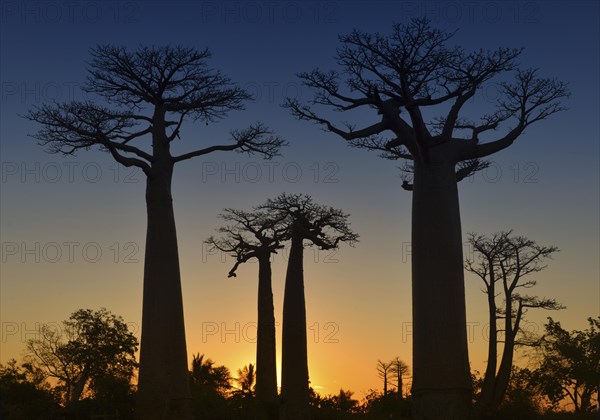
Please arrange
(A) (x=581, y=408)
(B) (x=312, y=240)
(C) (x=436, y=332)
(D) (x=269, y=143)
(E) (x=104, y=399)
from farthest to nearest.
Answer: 1. (A) (x=581, y=408)
2. (B) (x=312, y=240)
3. (E) (x=104, y=399)
4. (D) (x=269, y=143)
5. (C) (x=436, y=332)

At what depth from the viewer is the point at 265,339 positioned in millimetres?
27625

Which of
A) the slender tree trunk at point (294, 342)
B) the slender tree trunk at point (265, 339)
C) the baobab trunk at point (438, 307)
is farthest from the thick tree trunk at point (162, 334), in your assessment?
the slender tree trunk at point (265, 339)

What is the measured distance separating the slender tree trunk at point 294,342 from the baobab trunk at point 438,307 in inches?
406

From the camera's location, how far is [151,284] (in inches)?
645

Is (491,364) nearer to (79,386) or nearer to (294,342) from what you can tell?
(294,342)

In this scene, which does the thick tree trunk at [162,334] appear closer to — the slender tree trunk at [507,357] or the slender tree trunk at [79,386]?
the slender tree trunk at [507,357]

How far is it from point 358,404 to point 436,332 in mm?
17802

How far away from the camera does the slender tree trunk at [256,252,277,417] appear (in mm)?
26859

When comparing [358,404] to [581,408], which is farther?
[358,404]

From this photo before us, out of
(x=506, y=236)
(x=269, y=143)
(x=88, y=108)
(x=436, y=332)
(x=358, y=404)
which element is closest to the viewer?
(x=436, y=332)

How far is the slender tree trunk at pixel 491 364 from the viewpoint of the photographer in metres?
20.4

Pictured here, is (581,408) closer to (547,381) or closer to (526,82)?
(547,381)

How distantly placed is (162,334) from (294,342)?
9.29 meters

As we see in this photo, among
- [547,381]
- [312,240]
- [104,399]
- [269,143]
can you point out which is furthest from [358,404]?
[269,143]
